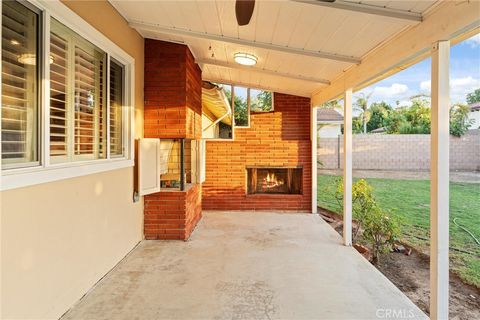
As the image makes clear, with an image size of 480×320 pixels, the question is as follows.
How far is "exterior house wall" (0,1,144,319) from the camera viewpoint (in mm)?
2018

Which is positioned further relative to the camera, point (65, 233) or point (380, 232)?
point (380, 232)

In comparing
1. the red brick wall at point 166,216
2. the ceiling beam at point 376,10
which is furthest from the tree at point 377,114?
the ceiling beam at point 376,10

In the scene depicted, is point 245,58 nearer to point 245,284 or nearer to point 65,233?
point 245,284

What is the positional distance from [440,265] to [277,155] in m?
4.80

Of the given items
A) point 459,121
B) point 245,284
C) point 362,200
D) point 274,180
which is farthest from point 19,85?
point 459,121

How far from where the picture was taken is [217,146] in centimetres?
701

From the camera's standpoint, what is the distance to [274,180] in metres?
7.30

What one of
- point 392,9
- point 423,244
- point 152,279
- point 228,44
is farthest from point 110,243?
point 423,244

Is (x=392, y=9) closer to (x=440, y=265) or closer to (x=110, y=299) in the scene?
(x=440, y=265)

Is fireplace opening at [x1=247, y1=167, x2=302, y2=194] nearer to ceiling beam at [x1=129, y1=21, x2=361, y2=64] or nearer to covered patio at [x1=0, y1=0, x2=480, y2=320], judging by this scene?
covered patio at [x1=0, y1=0, x2=480, y2=320]

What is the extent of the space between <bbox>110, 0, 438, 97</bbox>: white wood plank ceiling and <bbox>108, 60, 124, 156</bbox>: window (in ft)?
2.24

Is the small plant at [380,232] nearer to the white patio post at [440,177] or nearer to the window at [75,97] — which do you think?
the white patio post at [440,177]

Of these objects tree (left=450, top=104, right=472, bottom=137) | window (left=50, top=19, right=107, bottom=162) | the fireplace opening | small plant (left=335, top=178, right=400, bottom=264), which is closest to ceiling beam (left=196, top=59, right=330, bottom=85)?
window (left=50, top=19, right=107, bottom=162)

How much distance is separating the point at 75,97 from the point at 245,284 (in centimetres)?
259
